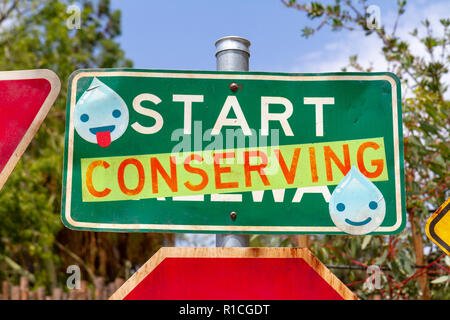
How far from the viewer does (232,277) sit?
5.59 ft

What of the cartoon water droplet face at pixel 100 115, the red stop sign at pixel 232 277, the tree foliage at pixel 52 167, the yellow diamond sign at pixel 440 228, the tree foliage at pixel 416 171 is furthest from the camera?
the tree foliage at pixel 52 167

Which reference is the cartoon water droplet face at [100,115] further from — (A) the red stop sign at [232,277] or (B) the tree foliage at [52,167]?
(B) the tree foliage at [52,167]

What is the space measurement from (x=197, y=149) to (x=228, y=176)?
0.14 meters

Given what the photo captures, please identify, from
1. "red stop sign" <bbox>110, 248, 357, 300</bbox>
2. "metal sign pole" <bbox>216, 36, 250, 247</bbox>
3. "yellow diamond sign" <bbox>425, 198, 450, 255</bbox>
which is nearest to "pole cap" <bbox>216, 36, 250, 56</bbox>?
"metal sign pole" <bbox>216, 36, 250, 247</bbox>

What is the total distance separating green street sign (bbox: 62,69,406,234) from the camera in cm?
176

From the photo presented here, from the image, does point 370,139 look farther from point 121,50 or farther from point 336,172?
point 121,50

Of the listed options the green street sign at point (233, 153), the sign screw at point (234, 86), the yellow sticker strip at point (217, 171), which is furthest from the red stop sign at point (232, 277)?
the sign screw at point (234, 86)

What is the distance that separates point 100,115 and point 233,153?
0.48 metres

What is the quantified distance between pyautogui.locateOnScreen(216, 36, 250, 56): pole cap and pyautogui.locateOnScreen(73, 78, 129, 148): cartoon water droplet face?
40 cm

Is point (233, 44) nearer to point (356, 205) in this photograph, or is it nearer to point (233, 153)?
point (233, 153)

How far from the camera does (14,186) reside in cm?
988

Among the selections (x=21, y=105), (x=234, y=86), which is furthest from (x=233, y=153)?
(x=21, y=105)

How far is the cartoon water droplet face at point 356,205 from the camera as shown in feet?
5.81
